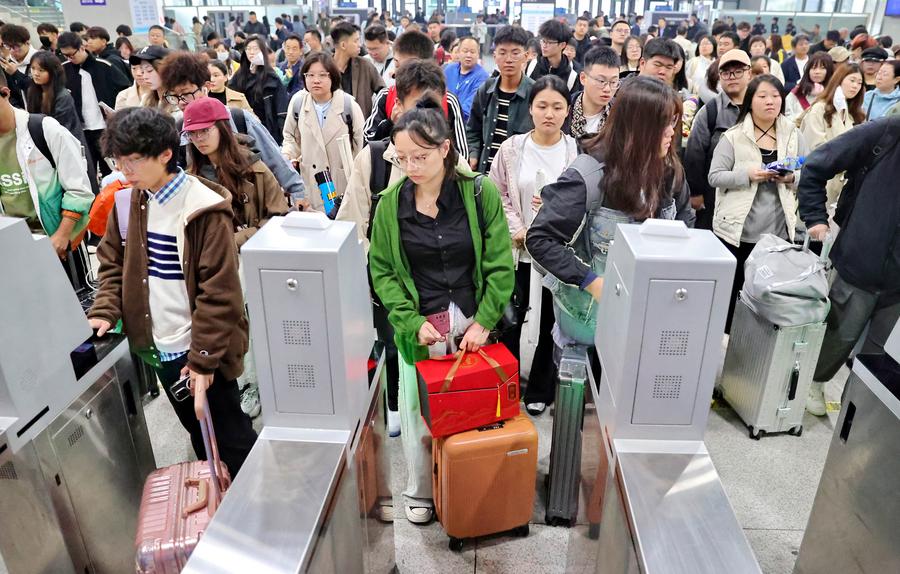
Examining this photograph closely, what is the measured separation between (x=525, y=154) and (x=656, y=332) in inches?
69.6

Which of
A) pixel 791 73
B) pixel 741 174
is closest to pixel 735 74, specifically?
pixel 741 174

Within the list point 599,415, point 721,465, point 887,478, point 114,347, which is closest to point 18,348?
point 114,347

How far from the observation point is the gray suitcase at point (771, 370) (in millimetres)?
3211

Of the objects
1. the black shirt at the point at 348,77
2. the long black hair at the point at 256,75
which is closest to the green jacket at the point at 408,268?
the black shirt at the point at 348,77

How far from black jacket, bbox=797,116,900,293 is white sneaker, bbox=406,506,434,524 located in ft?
7.12

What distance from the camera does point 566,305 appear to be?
7.97ft

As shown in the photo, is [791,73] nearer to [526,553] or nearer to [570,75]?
[570,75]

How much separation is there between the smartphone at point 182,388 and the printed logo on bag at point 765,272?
2601mm

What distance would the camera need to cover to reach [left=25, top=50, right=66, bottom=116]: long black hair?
457cm

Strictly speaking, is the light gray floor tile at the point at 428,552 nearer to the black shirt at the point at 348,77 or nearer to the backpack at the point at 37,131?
the backpack at the point at 37,131

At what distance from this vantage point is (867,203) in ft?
9.36

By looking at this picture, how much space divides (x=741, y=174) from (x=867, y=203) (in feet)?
2.64

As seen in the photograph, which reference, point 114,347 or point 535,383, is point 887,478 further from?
point 114,347

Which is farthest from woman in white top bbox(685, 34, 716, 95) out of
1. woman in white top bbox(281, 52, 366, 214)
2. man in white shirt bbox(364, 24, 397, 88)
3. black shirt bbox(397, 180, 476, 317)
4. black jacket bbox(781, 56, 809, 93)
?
black shirt bbox(397, 180, 476, 317)
